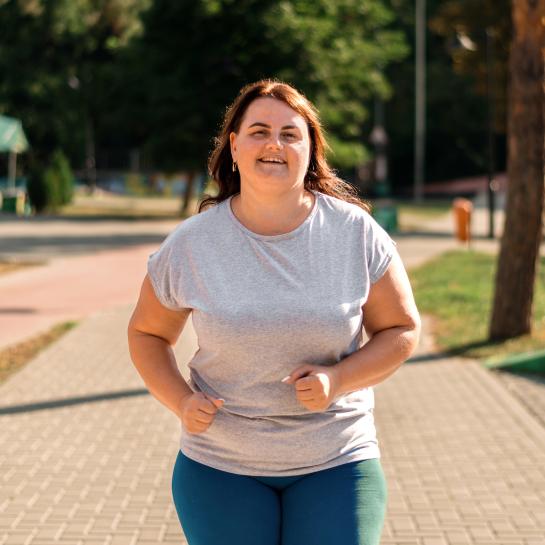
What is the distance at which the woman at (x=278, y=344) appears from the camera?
2535 mm

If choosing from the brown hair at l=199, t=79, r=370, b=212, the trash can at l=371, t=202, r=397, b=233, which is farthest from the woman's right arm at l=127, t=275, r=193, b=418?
the trash can at l=371, t=202, r=397, b=233

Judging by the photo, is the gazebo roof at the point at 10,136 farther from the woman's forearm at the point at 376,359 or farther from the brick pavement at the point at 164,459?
the woman's forearm at the point at 376,359

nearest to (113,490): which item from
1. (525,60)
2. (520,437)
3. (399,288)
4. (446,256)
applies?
(520,437)

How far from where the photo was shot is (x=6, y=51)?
49781mm

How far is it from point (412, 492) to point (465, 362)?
13.0ft

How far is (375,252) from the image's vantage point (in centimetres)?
264

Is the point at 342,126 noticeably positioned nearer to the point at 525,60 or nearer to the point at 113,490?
the point at 525,60

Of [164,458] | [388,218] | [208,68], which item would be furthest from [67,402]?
[208,68]

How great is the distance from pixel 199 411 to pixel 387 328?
526mm

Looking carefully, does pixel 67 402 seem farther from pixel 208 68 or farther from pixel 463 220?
pixel 208 68

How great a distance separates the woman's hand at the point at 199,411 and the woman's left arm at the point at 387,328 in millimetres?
327

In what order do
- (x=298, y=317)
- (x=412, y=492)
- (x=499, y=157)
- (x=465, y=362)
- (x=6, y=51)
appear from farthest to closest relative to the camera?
(x=499, y=157) < (x=6, y=51) < (x=465, y=362) < (x=412, y=492) < (x=298, y=317)

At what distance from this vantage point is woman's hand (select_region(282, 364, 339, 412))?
2445 mm

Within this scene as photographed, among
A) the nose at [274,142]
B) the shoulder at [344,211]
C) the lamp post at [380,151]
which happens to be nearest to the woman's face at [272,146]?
the nose at [274,142]
